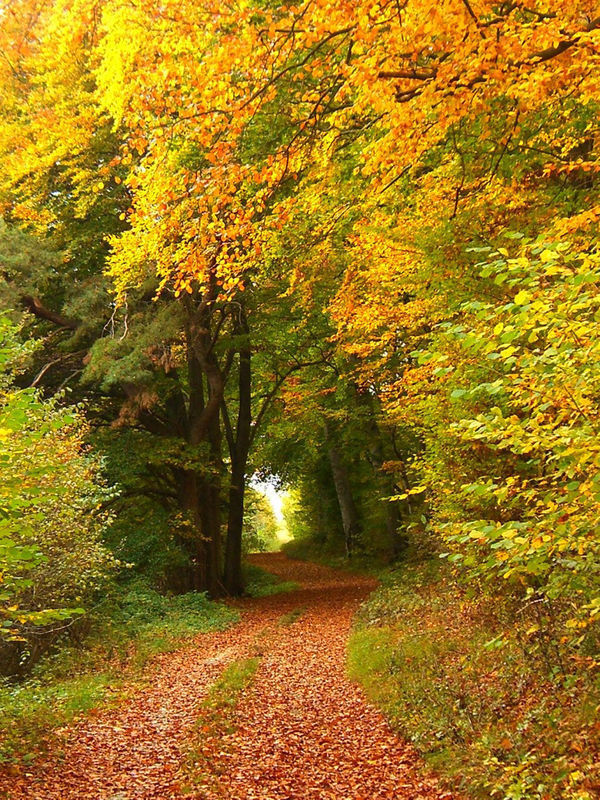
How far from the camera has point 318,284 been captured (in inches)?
683

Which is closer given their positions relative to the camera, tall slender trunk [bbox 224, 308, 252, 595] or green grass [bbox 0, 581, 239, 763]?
green grass [bbox 0, 581, 239, 763]

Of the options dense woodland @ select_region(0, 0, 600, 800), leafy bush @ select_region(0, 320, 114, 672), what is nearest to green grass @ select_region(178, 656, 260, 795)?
dense woodland @ select_region(0, 0, 600, 800)

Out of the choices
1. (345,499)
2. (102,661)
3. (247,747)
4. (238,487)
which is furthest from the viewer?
(345,499)

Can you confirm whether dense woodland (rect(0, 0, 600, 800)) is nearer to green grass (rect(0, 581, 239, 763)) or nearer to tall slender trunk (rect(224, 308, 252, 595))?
tall slender trunk (rect(224, 308, 252, 595))

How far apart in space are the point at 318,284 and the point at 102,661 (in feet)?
34.2

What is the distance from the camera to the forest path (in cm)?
564

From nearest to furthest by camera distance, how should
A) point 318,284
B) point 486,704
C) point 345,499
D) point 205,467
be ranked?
point 486,704 → point 318,284 → point 205,467 → point 345,499

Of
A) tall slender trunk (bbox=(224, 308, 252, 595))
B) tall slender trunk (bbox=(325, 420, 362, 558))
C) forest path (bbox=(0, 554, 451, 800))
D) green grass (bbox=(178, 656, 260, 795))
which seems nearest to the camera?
forest path (bbox=(0, 554, 451, 800))

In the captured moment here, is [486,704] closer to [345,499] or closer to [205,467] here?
[205,467]

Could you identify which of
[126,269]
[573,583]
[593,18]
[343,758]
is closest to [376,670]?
[343,758]

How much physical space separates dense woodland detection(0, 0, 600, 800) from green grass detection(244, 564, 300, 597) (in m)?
1.43

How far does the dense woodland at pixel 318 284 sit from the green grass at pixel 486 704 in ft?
0.19

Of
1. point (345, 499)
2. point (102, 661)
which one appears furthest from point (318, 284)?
point (345, 499)

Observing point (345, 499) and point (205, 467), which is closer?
point (205, 467)
